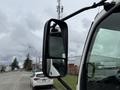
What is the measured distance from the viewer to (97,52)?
3033 millimetres

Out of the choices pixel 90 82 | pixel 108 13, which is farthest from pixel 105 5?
pixel 90 82

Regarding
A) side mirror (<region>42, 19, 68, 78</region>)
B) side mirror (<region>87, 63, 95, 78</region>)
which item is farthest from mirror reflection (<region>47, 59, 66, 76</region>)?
side mirror (<region>87, 63, 95, 78</region>)

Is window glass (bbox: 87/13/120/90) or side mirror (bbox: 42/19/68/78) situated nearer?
window glass (bbox: 87/13/120/90)

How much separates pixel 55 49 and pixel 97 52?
37 centimetres

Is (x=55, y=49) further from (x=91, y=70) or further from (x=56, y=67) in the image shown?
(x=91, y=70)

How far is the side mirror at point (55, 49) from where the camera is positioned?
2.96 metres

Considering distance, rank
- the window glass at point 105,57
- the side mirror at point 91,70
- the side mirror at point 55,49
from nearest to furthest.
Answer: the window glass at point 105,57 < the side mirror at point 55,49 < the side mirror at point 91,70

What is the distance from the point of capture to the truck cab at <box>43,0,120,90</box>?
2.86 m

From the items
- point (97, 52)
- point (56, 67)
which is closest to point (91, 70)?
point (97, 52)

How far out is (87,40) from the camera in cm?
314

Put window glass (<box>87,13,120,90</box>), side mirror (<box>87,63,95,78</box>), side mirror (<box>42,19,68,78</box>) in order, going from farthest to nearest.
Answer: side mirror (<box>87,63,95,78</box>) → side mirror (<box>42,19,68,78</box>) → window glass (<box>87,13,120,90</box>)

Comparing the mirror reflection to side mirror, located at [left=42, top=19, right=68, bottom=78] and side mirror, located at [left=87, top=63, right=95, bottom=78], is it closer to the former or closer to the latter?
side mirror, located at [left=42, top=19, right=68, bottom=78]

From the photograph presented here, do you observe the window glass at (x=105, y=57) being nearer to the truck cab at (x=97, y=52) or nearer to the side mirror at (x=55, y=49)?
the truck cab at (x=97, y=52)

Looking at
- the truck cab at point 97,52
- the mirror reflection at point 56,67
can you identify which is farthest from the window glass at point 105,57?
the mirror reflection at point 56,67
